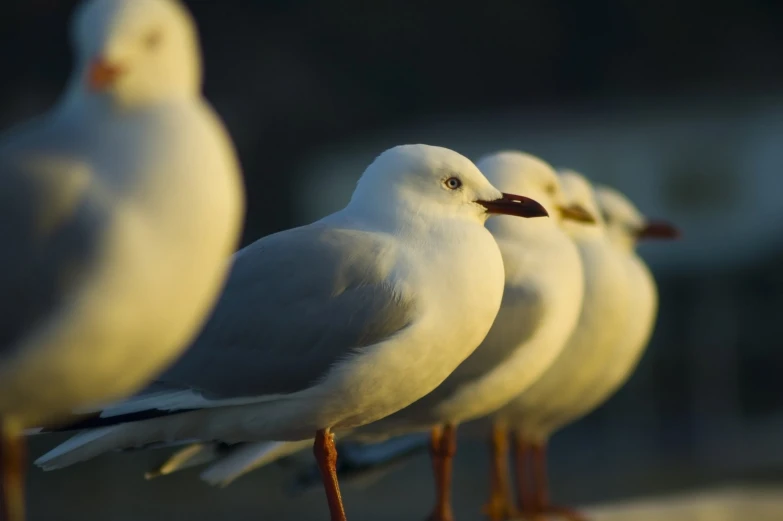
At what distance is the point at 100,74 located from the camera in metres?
2.61

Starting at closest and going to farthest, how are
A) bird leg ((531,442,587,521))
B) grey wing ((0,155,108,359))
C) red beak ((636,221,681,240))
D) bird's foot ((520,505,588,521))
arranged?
grey wing ((0,155,108,359)), bird's foot ((520,505,588,521)), bird leg ((531,442,587,521)), red beak ((636,221,681,240))

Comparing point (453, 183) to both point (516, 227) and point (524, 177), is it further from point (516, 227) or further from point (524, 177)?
point (524, 177)

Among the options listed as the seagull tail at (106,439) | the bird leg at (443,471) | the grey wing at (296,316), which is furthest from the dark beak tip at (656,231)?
the seagull tail at (106,439)

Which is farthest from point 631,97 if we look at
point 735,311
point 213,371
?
point 213,371

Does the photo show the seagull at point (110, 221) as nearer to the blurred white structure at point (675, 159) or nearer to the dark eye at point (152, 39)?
the dark eye at point (152, 39)

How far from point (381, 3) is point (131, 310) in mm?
23696

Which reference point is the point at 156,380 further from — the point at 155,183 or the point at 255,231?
the point at 255,231

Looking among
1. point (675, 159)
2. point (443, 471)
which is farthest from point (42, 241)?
point (675, 159)

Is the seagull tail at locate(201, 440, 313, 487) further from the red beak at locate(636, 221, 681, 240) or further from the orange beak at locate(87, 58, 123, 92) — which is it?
the red beak at locate(636, 221, 681, 240)

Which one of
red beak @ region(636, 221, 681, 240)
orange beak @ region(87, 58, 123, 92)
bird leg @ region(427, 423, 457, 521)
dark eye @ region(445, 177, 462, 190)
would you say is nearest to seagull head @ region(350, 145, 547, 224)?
dark eye @ region(445, 177, 462, 190)

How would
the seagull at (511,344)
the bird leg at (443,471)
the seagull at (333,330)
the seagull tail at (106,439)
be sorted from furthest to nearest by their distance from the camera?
the bird leg at (443,471), the seagull at (511,344), the seagull tail at (106,439), the seagull at (333,330)

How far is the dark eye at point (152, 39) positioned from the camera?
2689mm

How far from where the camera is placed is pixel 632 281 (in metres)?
6.38

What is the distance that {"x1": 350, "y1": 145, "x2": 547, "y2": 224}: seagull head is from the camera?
4227 millimetres
